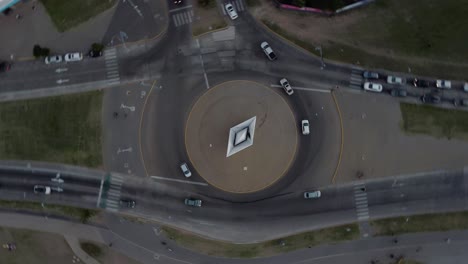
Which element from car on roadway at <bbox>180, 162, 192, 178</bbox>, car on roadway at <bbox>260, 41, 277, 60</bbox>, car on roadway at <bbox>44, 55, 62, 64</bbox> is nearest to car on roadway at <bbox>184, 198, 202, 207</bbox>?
car on roadway at <bbox>180, 162, 192, 178</bbox>

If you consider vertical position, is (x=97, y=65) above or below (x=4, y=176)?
above

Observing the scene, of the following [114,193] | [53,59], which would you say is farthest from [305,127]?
[53,59]

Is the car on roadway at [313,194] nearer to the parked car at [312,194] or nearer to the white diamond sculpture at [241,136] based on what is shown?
the parked car at [312,194]

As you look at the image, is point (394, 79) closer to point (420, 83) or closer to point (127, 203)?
point (420, 83)

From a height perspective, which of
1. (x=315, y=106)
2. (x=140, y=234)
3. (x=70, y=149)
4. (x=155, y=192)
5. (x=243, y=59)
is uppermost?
(x=243, y=59)

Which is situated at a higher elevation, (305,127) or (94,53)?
Answer: (94,53)

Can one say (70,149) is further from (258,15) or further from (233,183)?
(258,15)

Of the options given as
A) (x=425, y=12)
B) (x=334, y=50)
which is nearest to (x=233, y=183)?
(x=334, y=50)

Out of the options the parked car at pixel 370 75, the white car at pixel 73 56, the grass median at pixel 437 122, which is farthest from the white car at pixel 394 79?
the white car at pixel 73 56
